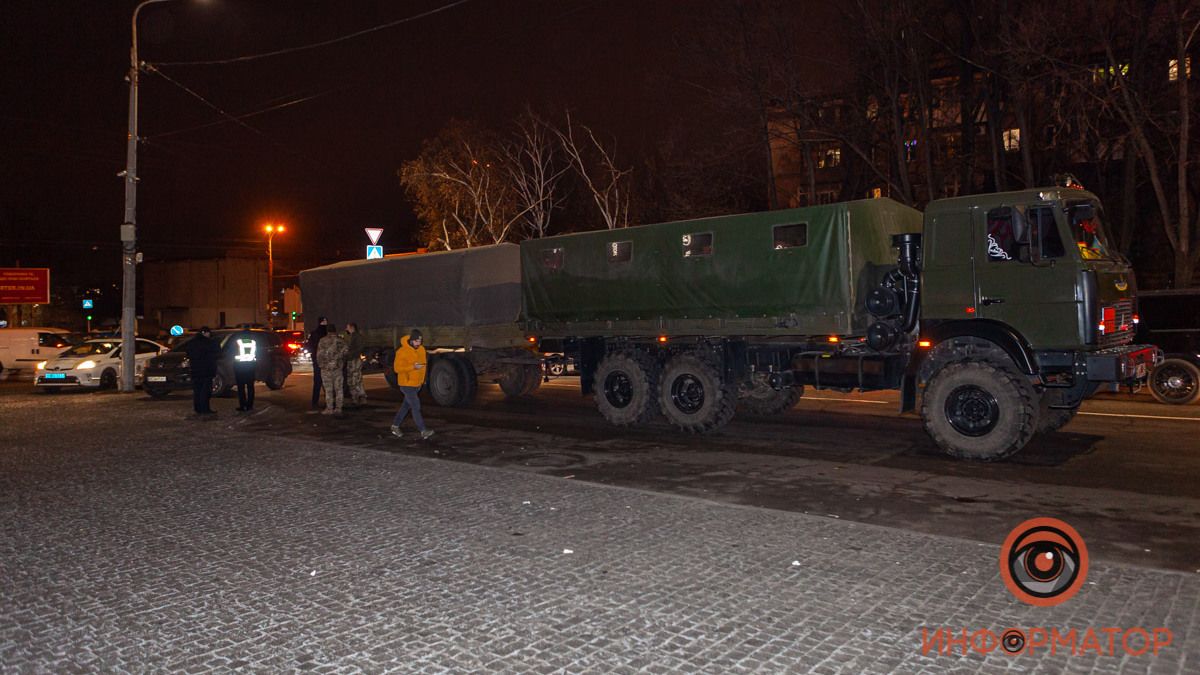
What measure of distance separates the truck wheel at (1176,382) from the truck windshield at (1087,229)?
20.8ft

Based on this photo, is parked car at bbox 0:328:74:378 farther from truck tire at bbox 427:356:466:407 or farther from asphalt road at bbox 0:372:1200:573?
truck tire at bbox 427:356:466:407

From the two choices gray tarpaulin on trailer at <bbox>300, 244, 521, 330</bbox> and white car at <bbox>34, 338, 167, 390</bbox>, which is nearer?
gray tarpaulin on trailer at <bbox>300, 244, 521, 330</bbox>

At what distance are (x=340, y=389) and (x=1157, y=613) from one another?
14084 mm

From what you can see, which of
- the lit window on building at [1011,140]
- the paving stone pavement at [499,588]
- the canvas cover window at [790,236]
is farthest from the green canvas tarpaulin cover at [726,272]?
the lit window on building at [1011,140]

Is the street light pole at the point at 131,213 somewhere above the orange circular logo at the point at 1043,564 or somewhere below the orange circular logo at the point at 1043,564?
above

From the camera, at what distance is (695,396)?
13.4 metres

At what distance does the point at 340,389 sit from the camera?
1638 centimetres

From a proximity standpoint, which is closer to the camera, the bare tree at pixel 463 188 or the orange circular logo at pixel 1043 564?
the orange circular logo at pixel 1043 564

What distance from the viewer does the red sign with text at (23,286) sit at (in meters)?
43.4

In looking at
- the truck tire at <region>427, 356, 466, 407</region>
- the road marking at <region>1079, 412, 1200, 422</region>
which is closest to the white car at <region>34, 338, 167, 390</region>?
the truck tire at <region>427, 356, 466, 407</region>

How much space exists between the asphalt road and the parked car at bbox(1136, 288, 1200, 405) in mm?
555

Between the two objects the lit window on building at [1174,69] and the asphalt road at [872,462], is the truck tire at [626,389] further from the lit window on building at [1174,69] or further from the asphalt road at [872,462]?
the lit window on building at [1174,69]

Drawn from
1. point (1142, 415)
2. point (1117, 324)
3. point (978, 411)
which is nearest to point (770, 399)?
point (978, 411)

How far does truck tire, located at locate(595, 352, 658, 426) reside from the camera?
14.0 m
